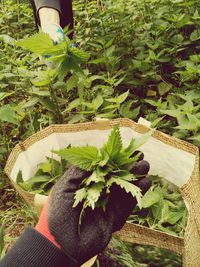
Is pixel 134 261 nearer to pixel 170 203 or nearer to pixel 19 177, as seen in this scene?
pixel 170 203

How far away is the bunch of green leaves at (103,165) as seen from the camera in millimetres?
1028

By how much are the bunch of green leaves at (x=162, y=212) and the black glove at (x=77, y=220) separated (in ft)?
1.03

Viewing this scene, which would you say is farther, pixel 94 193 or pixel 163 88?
pixel 163 88

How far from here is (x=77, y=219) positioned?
1.08 m

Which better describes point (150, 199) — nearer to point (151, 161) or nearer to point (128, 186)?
point (151, 161)

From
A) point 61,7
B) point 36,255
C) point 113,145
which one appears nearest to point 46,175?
point 36,255

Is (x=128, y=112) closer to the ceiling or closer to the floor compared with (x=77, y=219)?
closer to the ceiling

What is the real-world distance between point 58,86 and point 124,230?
0.89 meters

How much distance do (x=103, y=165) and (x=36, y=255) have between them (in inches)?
13.5

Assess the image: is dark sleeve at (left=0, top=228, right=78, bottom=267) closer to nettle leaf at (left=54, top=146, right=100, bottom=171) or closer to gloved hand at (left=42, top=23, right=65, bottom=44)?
nettle leaf at (left=54, top=146, right=100, bottom=171)

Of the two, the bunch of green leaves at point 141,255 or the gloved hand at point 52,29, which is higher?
the gloved hand at point 52,29

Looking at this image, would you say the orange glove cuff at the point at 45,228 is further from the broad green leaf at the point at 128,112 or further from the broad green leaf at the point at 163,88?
the broad green leaf at the point at 163,88

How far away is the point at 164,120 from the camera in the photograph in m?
1.91

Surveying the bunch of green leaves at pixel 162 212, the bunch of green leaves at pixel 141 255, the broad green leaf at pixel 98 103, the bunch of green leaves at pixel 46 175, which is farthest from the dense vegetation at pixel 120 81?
the bunch of green leaves at pixel 141 255
